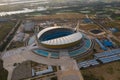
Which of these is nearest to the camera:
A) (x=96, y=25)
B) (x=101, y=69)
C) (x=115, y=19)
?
(x=101, y=69)

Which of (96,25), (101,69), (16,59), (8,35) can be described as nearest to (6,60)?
(16,59)

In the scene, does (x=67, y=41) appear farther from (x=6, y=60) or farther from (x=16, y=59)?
(x=6, y=60)

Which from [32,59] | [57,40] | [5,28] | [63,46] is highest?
[57,40]

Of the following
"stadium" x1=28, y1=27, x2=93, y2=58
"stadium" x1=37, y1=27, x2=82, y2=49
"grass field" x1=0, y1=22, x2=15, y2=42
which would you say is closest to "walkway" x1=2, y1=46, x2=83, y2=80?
"stadium" x1=28, y1=27, x2=93, y2=58

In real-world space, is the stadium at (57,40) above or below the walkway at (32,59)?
above

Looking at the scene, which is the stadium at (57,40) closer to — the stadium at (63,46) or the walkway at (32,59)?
the stadium at (63,46)

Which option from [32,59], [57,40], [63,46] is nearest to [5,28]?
[32,59]

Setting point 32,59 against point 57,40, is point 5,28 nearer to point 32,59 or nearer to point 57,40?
point 32,59

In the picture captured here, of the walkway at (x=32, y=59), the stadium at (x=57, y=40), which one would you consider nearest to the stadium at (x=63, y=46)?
the stadium at (x=57, y=40)
